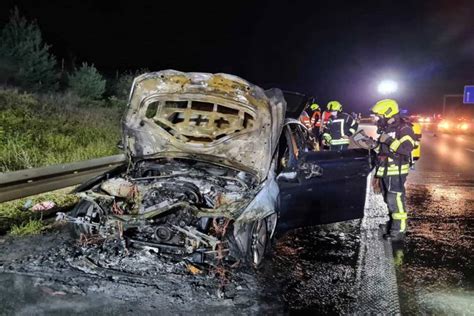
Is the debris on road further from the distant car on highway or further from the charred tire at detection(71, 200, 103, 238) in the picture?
the distant car on highway

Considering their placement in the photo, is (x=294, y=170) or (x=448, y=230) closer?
(x=294, y=170)

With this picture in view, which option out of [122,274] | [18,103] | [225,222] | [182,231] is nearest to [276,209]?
[225,222]

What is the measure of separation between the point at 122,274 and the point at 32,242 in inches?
52.8

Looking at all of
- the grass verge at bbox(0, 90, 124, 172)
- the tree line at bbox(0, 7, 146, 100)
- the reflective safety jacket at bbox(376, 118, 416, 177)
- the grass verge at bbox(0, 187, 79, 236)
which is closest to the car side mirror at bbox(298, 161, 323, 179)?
the reflective safety jacket at bbox(376, 118, 416, 177)

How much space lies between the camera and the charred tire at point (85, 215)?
4631 mm

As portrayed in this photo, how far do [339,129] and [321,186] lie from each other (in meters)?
4.73

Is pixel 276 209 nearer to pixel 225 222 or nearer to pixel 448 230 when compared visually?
pixel 225 222

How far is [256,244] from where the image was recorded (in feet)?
14.7

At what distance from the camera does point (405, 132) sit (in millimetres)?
5871

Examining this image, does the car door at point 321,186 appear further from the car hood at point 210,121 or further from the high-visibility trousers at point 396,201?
the car hood at point 210,121

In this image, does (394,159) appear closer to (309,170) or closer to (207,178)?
(309,170)

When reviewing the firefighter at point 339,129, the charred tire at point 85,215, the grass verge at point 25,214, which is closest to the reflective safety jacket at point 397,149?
the charred tire at point 85,215

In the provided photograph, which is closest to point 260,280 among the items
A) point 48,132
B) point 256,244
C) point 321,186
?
point 256,244

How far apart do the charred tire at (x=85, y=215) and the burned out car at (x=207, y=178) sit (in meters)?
0.01
